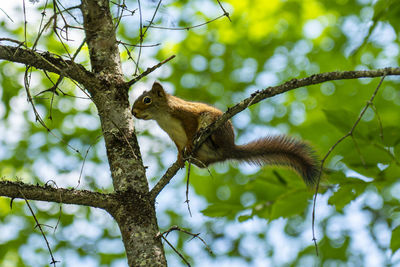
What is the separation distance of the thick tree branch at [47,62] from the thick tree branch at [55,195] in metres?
0.52

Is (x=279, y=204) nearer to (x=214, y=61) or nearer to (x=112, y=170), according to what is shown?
(x=112, y=170)

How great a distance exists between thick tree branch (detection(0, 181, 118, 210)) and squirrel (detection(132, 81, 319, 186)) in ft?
4.26

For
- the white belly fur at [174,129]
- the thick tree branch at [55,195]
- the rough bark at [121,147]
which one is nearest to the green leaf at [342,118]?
the rough bark at [121,147]

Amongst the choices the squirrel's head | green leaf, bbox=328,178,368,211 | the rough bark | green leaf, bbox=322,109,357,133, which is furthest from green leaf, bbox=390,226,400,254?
the squirrel's head

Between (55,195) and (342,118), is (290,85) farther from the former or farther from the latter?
(55,195)

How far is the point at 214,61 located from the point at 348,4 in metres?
2.25

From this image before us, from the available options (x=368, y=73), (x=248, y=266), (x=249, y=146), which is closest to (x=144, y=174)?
(x=368, y=73)

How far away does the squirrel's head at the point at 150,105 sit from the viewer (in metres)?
4.54

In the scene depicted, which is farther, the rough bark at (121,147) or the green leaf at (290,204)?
the green leaf at (290,204)

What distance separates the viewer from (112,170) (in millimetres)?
2316

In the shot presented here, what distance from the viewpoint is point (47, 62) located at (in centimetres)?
204

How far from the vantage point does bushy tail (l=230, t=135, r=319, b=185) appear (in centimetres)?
334

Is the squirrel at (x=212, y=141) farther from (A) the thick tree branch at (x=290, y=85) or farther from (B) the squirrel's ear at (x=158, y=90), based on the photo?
(A) the thick tree branch at (x=290, y=85)

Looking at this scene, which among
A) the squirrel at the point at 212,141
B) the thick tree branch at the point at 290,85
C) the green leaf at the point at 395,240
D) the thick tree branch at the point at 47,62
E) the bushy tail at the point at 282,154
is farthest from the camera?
the squirrel at the point at 212,141
